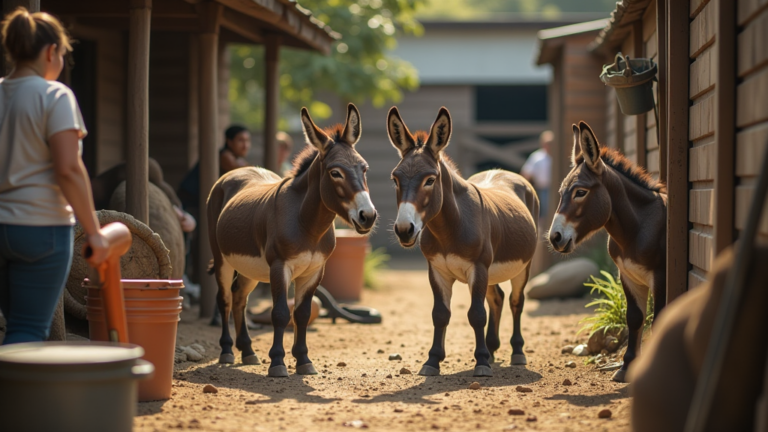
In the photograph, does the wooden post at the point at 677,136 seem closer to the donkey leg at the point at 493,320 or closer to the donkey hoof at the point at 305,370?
the donkey leg at the point at 493,320

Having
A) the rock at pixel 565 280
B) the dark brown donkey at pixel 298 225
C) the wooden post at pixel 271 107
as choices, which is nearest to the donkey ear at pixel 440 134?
the dark brown donkey at pixel 298 225

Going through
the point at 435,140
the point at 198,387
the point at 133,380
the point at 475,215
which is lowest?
the point at 198,387

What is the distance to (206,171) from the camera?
9.70 meters

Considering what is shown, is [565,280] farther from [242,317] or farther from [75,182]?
[75,182]

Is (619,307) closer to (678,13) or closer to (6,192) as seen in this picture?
(678,13)

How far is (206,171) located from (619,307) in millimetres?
4452

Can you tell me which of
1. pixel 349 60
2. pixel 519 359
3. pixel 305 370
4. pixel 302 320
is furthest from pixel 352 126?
pixel 349 60

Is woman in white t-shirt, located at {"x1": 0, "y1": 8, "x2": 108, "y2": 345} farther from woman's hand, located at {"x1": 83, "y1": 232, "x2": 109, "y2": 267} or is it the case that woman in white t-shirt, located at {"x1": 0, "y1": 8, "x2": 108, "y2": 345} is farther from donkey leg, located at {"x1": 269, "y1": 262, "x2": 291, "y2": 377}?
donkey leg, located at {"x1": 269, "y1": 262, "x2": 291, "y2": 377}

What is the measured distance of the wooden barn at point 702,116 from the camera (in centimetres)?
455

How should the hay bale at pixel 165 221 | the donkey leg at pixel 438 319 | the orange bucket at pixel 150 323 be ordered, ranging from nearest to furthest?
1. the orange bucket at pixel 150 323
2. the donkey leg at pixel 438 319
3. the hay bale at pixel 165 221

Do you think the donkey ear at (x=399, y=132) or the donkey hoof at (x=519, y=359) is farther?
the donkey hoof at (x=519, y=359)

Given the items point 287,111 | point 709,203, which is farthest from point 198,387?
point 287,111

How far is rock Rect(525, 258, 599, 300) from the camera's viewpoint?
481 inches

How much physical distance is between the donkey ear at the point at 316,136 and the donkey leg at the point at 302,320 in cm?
103
